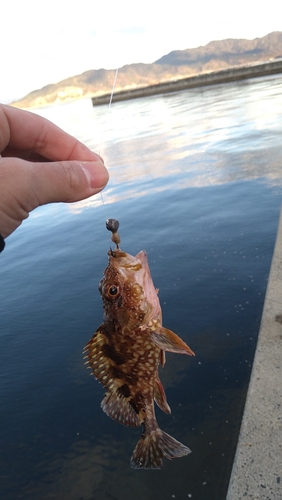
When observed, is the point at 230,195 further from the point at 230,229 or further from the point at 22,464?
the point at 22,464

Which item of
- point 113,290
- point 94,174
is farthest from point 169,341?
point 94,174

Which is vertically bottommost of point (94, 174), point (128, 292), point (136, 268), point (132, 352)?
point (132, 352)

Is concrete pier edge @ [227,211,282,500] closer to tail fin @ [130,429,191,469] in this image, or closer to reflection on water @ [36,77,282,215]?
tail fin @ [130,429,191,469]

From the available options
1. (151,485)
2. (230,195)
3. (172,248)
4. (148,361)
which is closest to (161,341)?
(148,361)

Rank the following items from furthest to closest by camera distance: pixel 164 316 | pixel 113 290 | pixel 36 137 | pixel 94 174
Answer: pixel 164 316 → pixel 36 137 → pixel 113 290 → pixel 94 174

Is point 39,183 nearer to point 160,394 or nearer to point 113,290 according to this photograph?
point 113,290

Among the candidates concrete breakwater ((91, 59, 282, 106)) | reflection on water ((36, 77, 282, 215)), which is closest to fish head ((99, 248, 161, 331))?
reflection on water ((36, 77, 282, 215))

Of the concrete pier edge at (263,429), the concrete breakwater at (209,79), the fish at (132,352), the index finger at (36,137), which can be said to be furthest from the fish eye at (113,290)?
the concrete breakwater at (209,79)
